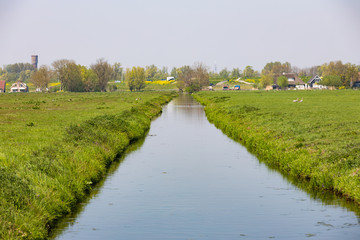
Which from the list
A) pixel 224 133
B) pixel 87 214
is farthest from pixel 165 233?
pixel 224 133

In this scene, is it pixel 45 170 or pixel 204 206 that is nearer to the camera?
pixel 204 206

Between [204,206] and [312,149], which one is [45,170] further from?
[312,149]

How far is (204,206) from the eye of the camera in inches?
748

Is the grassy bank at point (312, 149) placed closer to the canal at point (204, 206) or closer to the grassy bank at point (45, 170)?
the canal at point (204, 206)

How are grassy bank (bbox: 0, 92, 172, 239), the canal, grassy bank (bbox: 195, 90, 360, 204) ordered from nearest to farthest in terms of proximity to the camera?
grassy bank (bbox: 0, 92, 172, 239)
the canal
grassy bank (bbox: 195, 90, 360, 204)

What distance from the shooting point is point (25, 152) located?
22719mm

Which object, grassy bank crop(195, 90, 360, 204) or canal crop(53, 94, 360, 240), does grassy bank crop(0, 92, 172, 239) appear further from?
grassy bank crop(195, 90, 360, 204)

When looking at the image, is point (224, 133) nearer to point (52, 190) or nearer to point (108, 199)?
point (108, 199)

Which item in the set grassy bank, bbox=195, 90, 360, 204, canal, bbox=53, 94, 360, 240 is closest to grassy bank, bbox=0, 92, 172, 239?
canal, bbox=53, 94, 360, 240

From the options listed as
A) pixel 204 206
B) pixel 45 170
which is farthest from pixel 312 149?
pixel 45 170

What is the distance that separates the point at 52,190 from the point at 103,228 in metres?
2.76

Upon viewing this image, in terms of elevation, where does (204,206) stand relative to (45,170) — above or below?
below

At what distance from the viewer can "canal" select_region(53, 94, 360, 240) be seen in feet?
51.1

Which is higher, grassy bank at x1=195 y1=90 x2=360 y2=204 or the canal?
grassy bank at x1=195 y1=90 x2=360 y2=204
